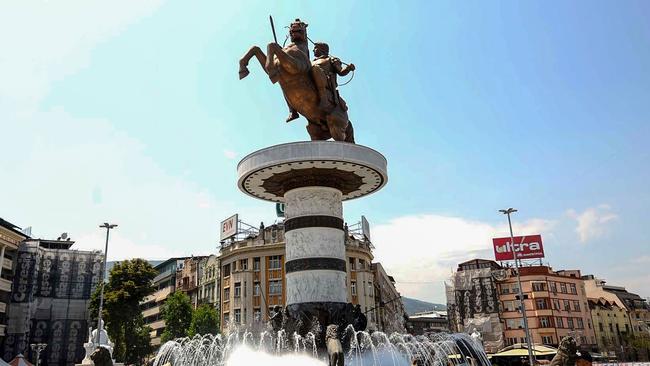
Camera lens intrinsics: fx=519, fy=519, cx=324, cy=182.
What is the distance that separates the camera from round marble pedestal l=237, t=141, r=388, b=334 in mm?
15531

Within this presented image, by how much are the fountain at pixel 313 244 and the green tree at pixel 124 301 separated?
2499cm

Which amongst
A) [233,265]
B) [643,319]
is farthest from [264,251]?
[643,319]

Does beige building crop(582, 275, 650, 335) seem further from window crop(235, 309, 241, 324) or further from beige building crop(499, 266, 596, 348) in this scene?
window crop(235, 309, 241, 324)

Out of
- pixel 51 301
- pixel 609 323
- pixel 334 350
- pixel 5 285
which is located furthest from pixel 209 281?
pixel 609 323

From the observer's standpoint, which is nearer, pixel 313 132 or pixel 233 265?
pixel 313 132

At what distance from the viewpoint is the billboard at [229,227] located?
54.6 metres

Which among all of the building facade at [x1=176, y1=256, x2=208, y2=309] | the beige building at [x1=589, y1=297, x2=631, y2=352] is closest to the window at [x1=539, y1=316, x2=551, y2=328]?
the beige building at [x1=589, y1=297, x2=631, y2=352]

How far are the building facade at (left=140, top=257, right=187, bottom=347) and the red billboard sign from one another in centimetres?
4003

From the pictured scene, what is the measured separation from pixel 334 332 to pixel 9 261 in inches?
1855

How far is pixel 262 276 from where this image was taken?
5019 centimetres

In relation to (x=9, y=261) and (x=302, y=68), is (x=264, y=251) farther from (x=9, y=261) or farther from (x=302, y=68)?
(x=302, y=68)

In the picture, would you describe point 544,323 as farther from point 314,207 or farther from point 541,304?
point 314,207

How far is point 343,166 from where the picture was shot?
16.3 metres

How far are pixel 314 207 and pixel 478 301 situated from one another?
5278cm
